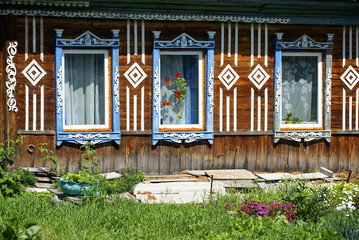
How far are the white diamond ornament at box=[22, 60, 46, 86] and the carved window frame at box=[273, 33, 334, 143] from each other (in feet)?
16.1

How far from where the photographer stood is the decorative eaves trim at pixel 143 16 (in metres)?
9.73

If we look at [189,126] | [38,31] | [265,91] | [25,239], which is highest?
[38,31]

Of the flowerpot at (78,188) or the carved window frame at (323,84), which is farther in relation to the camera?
the carved window frame at (323,84)

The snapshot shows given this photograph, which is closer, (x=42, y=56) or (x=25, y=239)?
→ (x=25, y=239)

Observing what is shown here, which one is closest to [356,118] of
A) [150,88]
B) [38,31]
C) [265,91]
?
[265,91]

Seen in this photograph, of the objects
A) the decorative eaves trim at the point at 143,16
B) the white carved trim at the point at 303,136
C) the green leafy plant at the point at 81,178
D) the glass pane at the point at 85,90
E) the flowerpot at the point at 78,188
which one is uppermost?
the decorative eaves trim at the point at 143,16

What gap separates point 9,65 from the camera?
9773 millimetres

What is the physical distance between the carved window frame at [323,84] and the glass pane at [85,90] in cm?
372

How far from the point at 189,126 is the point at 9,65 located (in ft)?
12.6

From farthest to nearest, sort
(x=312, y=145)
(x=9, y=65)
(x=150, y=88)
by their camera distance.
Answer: (x=312, y=145)
(x=150, y=88)
(x=9, y=65)

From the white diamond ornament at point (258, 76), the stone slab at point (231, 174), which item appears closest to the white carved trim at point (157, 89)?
the stone slab at point (231, 174)

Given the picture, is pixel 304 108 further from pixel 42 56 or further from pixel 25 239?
pixel 25 239

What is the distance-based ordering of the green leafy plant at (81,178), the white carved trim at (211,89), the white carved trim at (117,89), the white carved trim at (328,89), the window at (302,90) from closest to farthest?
the green leafy plant at (81,178), the white carved trim at (117,89), the white carved trim at (211,89), the white carved trim at (328,89), the window at (302,90)

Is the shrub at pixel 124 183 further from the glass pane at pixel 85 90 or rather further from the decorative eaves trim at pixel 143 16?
the decorative eaves trim at pixel 143 16
